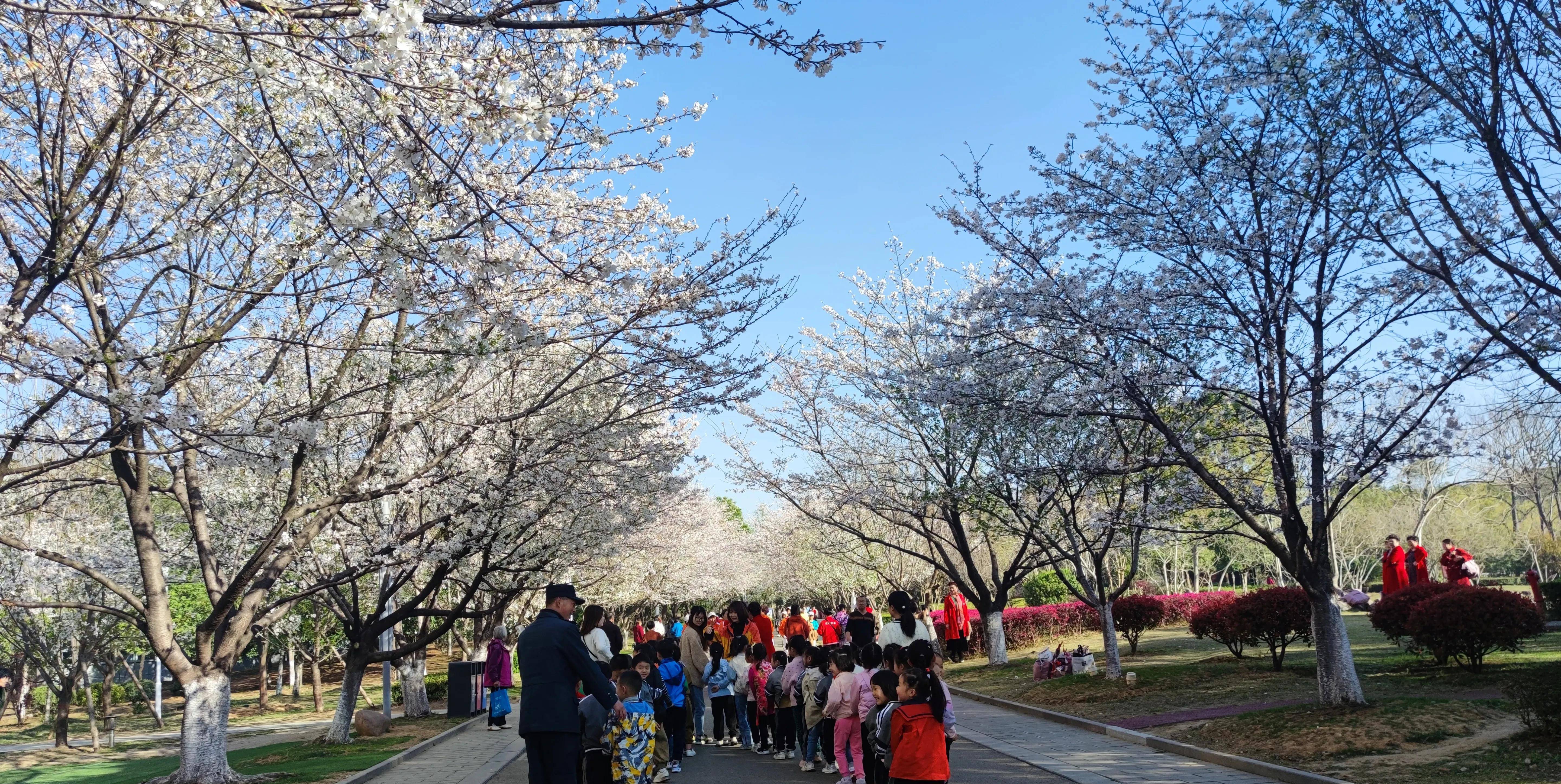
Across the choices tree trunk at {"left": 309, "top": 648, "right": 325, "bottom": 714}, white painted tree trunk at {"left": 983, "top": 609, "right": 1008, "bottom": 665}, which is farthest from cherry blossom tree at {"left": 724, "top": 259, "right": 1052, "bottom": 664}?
tree trunk at {"left": 309, "top": 648, "right": 325, "bottom": 714}

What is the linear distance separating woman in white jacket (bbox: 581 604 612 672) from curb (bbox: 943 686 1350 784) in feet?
9.57

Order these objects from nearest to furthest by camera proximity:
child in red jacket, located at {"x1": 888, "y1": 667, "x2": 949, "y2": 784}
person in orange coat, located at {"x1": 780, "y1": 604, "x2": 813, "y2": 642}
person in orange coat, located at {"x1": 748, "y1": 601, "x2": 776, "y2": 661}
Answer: child in red jacket, located at {"x1": 888, "y1": 667, "x2": 949, "y2": 784} → person in orange coat, located at {"x1": 780, "y1": 604, "x2": 813, "y2": 642} → person in orange coat, located at {"x1": 748, "y1": 601, "x2": 776, "y2": 661}

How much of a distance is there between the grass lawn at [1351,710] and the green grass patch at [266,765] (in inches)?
370

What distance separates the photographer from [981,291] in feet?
42.6

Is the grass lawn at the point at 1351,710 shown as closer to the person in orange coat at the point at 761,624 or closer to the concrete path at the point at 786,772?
the concrete path at the point at 786,772

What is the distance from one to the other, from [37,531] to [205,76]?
63.9 ft

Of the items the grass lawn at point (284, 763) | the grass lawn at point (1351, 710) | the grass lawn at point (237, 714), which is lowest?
the grass lawn at point (237, 714)

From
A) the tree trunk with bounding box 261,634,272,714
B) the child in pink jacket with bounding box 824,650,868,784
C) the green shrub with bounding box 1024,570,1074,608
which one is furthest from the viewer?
the green shrub with bounding box 1024,570,1074,608

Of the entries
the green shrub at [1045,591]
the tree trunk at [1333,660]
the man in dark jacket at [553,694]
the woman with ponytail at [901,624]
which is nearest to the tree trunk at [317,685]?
the woman with ponytail at [901,624]

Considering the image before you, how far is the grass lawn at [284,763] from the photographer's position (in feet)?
41.5

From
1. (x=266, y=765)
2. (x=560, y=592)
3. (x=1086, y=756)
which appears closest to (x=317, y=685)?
(x=266, y=765)

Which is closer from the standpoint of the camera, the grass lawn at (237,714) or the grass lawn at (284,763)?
the grass lawn at (284,763)

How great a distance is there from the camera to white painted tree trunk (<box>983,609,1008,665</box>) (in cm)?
2220

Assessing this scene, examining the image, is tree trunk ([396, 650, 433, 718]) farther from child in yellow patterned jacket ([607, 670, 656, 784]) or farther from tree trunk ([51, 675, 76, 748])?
child in yellow patterned jacket ([607, 670, 656, 784])
